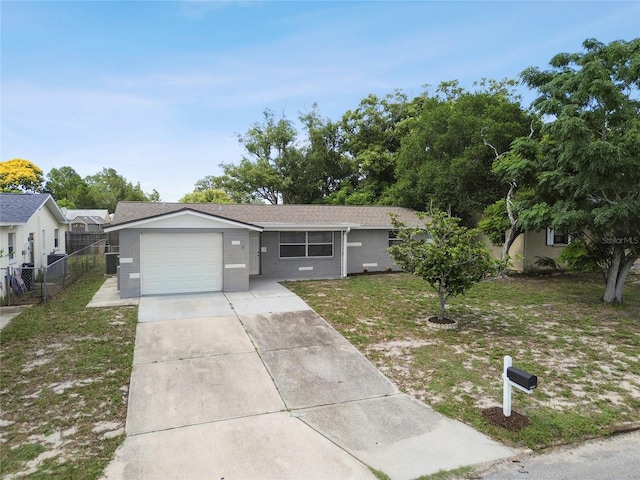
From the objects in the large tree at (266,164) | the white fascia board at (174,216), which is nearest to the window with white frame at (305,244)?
the white fascia board at (174,216)

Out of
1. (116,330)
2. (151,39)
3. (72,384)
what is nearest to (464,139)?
(151,39)

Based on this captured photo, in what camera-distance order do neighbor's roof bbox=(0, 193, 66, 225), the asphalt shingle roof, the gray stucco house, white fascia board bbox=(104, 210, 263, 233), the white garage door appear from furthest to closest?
the asphalt shingle roof → neighbor's roof bbox=(0, 193, 66, 225) → the white garage door → the gray stucco house → white fascia board bbox=(104, 210, 263, 233)

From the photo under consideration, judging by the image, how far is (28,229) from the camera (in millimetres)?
15109

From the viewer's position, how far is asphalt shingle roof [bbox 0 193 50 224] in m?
12.3

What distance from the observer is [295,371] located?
6277mm

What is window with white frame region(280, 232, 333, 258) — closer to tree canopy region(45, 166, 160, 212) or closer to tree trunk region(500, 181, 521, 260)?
tree trunk region(500, 181, 521, 260)

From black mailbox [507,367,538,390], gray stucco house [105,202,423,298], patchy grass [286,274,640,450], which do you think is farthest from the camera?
gray stucco house [105,202,423,298]

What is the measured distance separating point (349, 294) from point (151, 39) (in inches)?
413

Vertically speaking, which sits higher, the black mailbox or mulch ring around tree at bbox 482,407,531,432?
the black mailbox

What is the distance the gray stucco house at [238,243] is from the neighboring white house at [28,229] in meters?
3.15

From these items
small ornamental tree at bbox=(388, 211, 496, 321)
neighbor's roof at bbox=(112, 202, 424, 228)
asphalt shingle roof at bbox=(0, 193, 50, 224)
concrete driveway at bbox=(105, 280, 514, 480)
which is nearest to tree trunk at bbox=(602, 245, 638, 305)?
small ornamental tree at bbox=(388, 211, 496, 321)

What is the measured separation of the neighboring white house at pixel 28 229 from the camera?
1224 cm

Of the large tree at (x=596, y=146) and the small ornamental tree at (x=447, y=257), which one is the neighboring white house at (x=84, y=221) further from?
the large tree at (x=596, y=146)

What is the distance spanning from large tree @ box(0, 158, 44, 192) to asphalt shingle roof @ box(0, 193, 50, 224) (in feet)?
119
